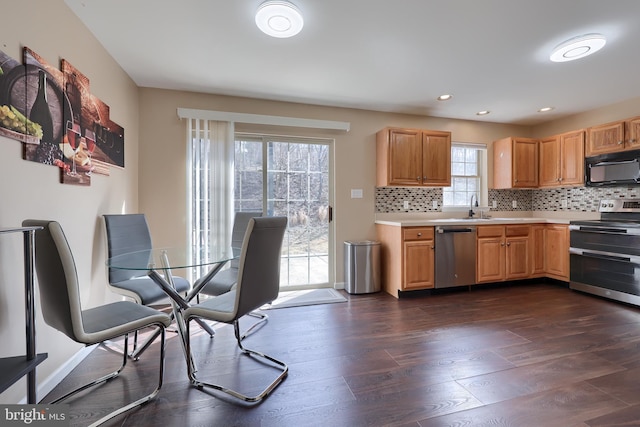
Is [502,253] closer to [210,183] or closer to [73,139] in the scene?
[210,183]

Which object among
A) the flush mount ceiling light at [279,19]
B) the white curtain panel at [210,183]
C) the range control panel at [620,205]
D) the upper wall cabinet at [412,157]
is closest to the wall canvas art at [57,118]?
the white curtain panel at [210,183]

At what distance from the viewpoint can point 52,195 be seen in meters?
1.71

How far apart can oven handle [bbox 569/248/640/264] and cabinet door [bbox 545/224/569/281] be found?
0.50 feet

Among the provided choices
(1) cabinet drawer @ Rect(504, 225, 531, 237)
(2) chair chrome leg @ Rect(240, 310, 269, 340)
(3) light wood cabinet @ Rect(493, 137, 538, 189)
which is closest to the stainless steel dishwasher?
(1) cabinet drawer @ Rect(504, 225, 531, 237)

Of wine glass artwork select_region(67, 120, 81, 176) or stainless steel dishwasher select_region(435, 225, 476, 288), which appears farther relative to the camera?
stainless steel dishwasher select_region(435, 225, 476, 288)

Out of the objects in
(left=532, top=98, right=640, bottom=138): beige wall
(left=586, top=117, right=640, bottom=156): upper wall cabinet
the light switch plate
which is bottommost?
the light switch plate

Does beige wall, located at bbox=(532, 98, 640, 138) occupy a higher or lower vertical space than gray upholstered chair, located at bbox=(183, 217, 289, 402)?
higher

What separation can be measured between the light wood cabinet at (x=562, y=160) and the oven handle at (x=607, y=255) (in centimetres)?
94

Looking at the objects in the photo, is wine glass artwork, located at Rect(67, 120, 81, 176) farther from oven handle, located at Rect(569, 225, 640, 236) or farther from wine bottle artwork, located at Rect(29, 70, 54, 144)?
oven handle, located at Rect(569, 225, 640, 236)

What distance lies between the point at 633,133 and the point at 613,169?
43 cm

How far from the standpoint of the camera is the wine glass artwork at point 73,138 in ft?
6.12

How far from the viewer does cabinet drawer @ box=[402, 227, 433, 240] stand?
10.8 ft

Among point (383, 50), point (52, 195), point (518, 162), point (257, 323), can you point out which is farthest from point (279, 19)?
point (518, 162)

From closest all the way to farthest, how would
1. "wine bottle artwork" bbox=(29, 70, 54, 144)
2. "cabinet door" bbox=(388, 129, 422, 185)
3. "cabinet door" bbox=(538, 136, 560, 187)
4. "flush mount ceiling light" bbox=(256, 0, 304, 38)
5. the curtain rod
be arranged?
1. "wine bottle artwork" bbox=(29, 70, 54, 144)
2. "flush mount ceiling light" bbox=(256, 0, 304, 38)
3. the curtain rod
4. "cabinet door" bbox=(388, 129, 422, 185)
5. "cabinet door" bbox=(538, 136, 560, 187)
